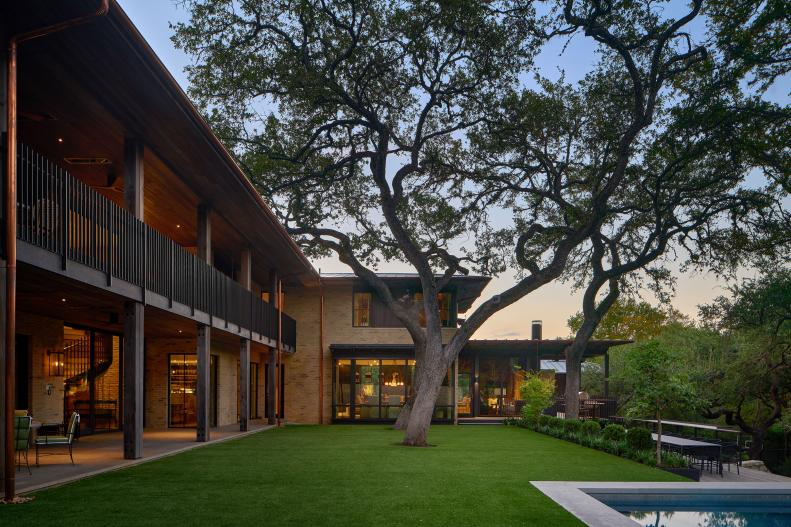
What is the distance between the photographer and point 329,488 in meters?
10.8

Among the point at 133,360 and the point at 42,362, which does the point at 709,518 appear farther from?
the point at 42,362

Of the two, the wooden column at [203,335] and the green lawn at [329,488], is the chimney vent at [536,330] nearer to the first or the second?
the green lawn at [329,488]

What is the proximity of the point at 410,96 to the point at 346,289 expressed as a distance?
39.4 ft

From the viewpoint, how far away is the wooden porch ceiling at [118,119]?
8984 mm

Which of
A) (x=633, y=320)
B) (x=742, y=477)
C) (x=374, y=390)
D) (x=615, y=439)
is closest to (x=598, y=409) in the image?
(x=374, y=390)

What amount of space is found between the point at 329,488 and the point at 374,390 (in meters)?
19.7

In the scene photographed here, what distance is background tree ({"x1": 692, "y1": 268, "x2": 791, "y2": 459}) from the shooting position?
24.3 metres

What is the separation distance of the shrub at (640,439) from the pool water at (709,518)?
4.91 m

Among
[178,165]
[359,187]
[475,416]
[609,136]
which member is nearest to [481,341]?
[475,416]

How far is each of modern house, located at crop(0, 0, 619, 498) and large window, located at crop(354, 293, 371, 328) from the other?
57 mm

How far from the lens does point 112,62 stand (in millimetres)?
9648

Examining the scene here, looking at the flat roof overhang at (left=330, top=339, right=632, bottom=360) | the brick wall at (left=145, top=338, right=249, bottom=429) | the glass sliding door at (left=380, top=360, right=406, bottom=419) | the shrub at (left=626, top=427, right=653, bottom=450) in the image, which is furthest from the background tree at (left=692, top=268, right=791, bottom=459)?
the brick wall at (left=145, top=338, right=249, bottom=429)

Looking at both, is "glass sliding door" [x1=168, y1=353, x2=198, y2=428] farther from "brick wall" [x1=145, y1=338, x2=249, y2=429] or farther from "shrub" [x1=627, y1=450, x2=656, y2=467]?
"shrub" [x1=627, y1=450, x2=656, y2=467]

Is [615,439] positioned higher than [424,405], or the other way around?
[424,405]
